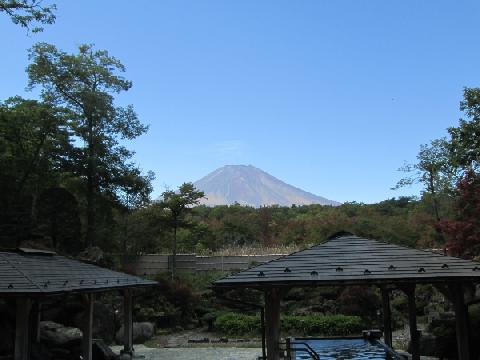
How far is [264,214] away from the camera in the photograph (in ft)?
117

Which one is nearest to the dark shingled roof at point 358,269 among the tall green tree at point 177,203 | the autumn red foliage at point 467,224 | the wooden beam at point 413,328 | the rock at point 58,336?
the wooden beam at point 413,328

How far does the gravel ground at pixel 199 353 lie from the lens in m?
14.3

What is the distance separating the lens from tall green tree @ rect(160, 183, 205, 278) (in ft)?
80.2

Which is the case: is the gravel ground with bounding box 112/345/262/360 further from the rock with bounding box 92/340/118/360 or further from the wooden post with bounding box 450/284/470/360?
the wooden post with bounding box 450/284/470/360

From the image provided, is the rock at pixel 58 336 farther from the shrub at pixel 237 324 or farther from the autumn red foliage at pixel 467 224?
the autumn red foliage at pixel 467 224

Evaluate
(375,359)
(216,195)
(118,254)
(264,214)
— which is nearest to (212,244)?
(264,214)

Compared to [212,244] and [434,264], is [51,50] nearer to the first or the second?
[212,244]

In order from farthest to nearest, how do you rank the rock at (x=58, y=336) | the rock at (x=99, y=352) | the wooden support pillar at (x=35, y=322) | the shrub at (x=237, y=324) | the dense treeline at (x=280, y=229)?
the dense treeline at (x=280, y=229) → the shrub at (x=237, y=324) → the rock at (x=58, y=336) → the rock at (x=99, y=352) → the wooden support pillar at (x=35, y=322)

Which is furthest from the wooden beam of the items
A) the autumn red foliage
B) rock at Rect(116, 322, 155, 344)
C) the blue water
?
rock at Rect(116, 322, 155, 344)

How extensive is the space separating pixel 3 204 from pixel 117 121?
6.12 meters

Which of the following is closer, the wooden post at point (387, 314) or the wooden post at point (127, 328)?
the wooden post at point (387, 314)

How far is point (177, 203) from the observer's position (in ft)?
79.9

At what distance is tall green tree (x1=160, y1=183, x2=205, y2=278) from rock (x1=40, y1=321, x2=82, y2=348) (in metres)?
9.38

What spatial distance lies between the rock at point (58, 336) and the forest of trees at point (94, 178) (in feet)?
10.8
